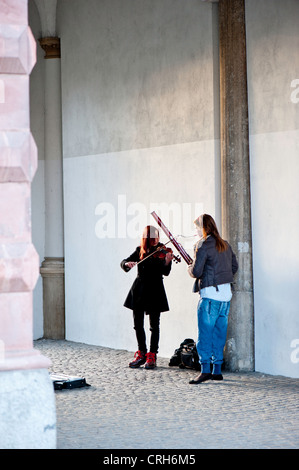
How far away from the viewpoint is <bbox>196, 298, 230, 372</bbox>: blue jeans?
8.24 meters

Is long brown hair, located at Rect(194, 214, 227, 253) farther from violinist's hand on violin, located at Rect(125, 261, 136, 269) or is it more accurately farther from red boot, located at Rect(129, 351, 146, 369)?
red boot, located at Rect(129, 351, 146, 369)

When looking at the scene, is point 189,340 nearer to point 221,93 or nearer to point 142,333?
point 142,333

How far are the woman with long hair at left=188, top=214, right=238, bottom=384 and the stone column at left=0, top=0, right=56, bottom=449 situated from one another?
339cm

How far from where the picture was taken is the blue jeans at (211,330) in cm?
824

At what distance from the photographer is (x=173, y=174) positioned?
9938 millimetres

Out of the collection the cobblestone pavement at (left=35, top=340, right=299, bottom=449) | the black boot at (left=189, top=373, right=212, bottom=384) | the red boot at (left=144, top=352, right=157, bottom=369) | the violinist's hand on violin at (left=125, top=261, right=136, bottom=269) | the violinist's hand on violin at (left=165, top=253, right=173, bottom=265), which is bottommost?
the cobblestone pavement at (left=35, top=340, right=299, bottom=449)

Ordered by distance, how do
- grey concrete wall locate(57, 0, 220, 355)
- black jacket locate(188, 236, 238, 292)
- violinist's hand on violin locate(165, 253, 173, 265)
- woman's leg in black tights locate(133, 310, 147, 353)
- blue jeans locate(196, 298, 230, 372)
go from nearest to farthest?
black jacket locate(188, 236, 238, 292)
blue jeans locate(196, 298, 230, 372)
violinist's hand on violin locate(165, 253, 173, 265)
woman's leg in black tights locate(133, 310, 147, 353)
grey concrete wall locate(57, 0, 220, 355)

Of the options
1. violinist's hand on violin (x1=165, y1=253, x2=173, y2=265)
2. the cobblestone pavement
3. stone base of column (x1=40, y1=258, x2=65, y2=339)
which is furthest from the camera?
stone base of column (x1=40, y1=258, x2=65, y2=339)

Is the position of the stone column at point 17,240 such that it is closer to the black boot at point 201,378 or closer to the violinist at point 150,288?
the black boot at point 201,378

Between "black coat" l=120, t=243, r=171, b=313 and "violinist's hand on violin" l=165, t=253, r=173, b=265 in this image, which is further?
"black coat" l=120, t=243, r=171, b=313

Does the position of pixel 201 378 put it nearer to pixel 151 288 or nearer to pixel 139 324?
pixel 139 324

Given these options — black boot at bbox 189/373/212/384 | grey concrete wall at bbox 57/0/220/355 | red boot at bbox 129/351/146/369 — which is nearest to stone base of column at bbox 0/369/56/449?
black boot at bbox 189/373/212/384

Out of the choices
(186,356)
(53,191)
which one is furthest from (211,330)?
(53,191)
